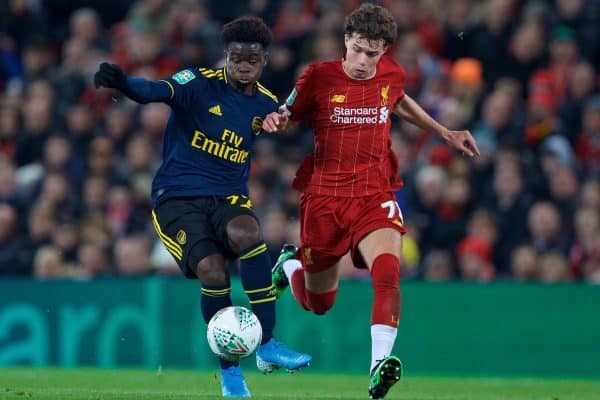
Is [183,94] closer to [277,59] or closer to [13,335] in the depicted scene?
[13,335]

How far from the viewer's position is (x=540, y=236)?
49.7ft

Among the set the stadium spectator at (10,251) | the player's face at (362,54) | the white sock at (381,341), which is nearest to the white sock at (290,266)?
the player's face at (362,54)

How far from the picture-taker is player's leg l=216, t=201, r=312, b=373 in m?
10.0

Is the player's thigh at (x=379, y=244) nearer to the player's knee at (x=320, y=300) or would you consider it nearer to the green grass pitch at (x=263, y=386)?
the player's knee at (x=320, y=300)

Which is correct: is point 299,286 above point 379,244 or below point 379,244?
below

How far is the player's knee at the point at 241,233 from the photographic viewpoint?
9992mm

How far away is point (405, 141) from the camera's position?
1652cm

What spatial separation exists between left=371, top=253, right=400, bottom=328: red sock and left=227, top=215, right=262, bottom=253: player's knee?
864mm

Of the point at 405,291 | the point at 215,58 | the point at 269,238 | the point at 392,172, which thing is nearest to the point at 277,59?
the point at 215,58

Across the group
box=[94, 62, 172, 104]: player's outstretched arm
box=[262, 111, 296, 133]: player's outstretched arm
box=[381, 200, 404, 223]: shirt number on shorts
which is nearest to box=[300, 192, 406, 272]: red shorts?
box=[381, 200, 404, 223]: shirt number on shorts

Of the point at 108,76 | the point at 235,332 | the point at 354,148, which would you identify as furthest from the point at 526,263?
the point at 108,76

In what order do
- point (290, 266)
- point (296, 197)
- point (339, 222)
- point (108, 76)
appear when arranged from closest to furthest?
point (108, 76), point (339, 222), point (290, 266), point (296, 197)

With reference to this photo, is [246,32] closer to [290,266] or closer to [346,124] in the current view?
[346,124]

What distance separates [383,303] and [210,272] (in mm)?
1211
